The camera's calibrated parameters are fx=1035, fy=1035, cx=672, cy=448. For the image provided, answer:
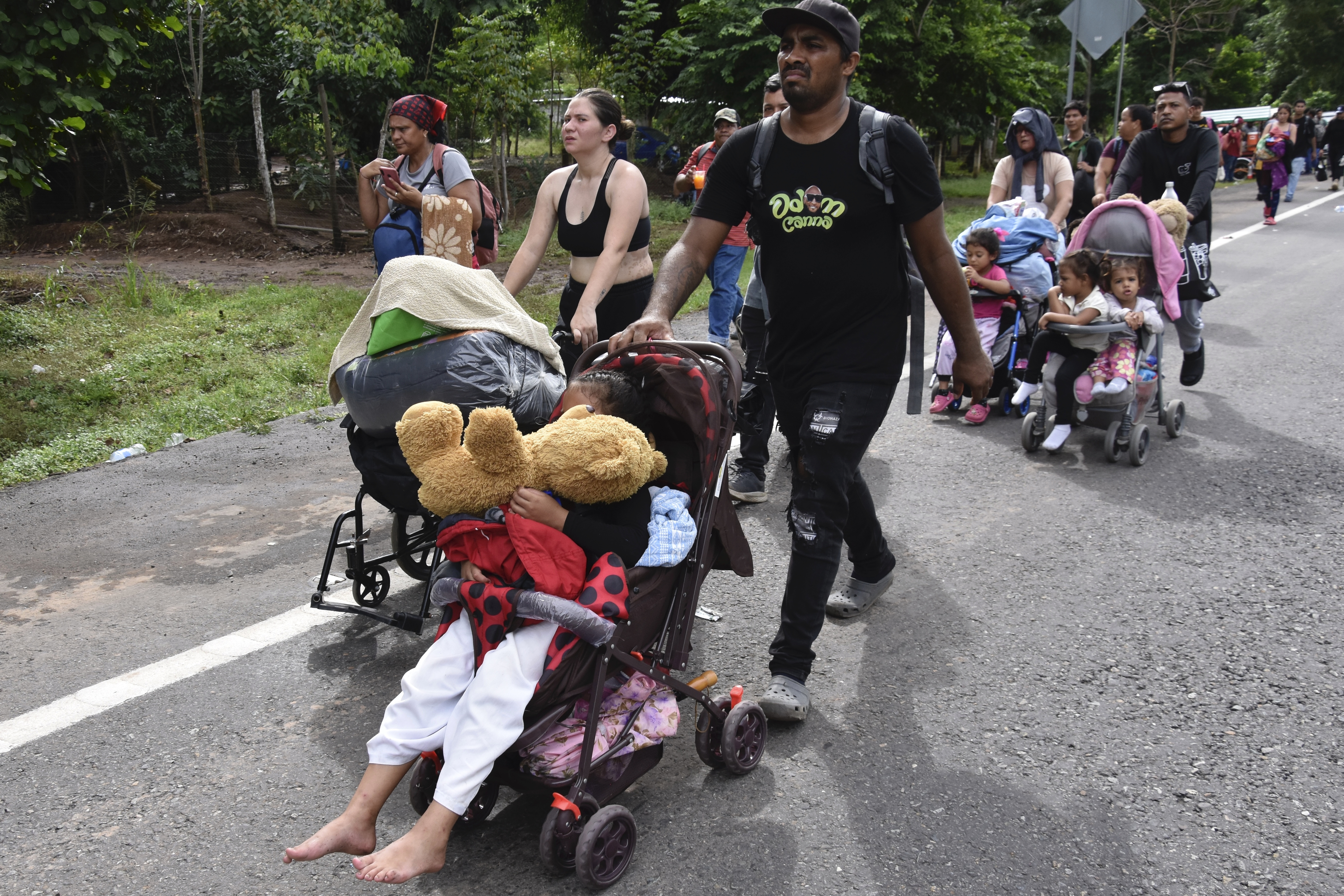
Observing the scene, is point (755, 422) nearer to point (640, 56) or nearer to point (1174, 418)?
point (1174, 418)

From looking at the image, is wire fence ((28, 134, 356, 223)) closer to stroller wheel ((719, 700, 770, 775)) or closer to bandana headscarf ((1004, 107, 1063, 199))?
bandana headscarf ((1004, 107, 1063, 199))

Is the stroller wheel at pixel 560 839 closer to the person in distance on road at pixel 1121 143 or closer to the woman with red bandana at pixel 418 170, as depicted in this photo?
the woman with red bandana at pixel 418 170

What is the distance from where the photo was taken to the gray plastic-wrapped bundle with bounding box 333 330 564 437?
3.68 metres

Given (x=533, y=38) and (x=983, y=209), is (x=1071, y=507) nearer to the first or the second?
(x=983, y=209)

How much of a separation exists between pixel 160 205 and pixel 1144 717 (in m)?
19.2

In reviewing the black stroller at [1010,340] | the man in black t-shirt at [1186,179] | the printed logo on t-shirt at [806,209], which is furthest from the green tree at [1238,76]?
the printed logo on t-shirt at [806,209]

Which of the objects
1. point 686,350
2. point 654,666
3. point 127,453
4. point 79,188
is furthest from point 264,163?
point 654,666

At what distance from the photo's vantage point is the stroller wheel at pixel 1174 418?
256 inches

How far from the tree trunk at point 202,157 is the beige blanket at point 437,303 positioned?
14.7 metres

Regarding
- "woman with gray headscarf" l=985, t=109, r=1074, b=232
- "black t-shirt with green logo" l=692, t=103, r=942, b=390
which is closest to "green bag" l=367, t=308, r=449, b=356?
"black t-shirt with green logo" l=692, t=103, r=942, b=390

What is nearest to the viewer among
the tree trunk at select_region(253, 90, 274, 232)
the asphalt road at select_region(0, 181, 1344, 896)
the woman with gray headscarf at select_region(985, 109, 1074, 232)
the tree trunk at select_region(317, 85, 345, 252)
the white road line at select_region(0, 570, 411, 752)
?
the asphalt road at select_region(0, 181, 1344, 896)

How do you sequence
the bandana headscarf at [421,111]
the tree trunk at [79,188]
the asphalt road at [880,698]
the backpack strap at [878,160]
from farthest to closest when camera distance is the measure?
the tree trunk at [79,188] < the bandana headscarf at [421,111] < the backpack strap at [878,160] < the asphalt road at [880,698]

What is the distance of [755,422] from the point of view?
218 inches

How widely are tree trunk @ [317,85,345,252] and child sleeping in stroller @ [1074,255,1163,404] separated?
11.2 m
